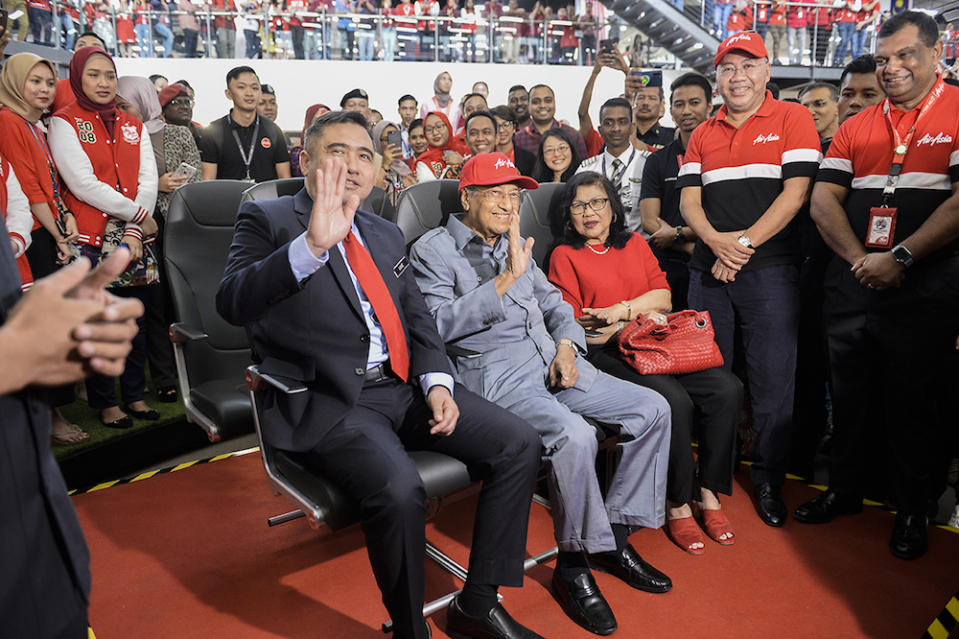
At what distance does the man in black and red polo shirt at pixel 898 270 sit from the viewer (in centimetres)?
239

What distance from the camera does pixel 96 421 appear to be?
355 centimetres

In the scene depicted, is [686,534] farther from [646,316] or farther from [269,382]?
[269,382]

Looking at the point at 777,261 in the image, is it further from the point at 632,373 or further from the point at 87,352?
the point at 87,352

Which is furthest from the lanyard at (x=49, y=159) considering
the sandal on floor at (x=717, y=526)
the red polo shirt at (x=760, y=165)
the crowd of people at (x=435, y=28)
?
the crowd of people at (x=435, y=28)

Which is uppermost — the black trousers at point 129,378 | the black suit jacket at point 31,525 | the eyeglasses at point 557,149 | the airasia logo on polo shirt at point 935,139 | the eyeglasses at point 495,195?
the eyeglasses at point 557,149

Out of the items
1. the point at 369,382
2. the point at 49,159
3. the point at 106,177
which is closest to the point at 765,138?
the point at 369,382

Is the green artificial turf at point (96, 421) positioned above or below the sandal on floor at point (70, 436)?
below

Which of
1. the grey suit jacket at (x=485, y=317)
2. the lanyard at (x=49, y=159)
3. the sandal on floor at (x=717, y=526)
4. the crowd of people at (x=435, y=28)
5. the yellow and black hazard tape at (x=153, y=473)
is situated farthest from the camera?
the crowd of people at (x=435, y=28)

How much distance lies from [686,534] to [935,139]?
1.66 metres

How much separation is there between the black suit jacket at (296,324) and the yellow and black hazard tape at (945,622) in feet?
5.89

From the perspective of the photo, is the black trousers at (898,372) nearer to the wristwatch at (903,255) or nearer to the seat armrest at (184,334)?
the wristwatch at (903,255)

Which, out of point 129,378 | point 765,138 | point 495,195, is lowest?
point 129,378

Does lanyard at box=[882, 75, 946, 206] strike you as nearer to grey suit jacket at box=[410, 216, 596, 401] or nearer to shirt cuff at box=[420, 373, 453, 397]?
grey suit jacket at box=[410, 216, 596, 401]

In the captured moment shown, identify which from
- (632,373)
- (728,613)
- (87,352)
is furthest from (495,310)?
(87,352)
